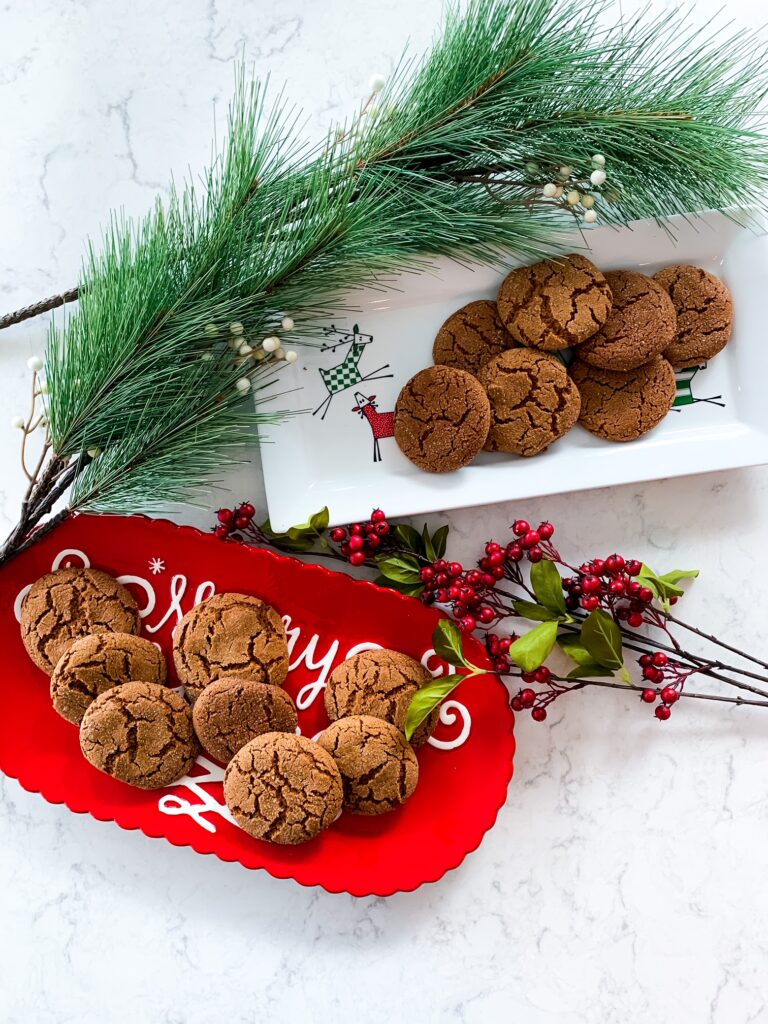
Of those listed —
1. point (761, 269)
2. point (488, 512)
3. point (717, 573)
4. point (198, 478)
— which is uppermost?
point (761, 269)

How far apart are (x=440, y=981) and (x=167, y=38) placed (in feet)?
6.04

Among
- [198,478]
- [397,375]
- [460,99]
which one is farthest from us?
[397,375]

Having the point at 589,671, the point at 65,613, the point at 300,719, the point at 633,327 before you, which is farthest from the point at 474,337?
the point at 65,613

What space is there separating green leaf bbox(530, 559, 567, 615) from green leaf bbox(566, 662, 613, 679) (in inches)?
4.3

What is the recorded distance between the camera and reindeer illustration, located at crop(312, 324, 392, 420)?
1.47 metres

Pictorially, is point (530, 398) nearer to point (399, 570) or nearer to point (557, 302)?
point (557, 302)

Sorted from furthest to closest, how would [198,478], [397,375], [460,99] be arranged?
[397,375]
[198,478]
[460,99]

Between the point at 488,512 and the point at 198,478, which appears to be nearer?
the point at 198,478

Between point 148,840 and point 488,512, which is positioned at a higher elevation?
point 488,512

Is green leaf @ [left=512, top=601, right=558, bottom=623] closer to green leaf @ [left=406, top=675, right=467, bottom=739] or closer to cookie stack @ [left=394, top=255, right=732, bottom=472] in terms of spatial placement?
green leaf @ [left=406, top=675, right=467, bottom=739]

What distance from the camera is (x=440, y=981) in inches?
60.8

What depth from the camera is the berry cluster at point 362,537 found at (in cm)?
141

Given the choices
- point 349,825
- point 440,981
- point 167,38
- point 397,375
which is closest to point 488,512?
point 397,375

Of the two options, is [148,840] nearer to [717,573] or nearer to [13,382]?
[13,382]
